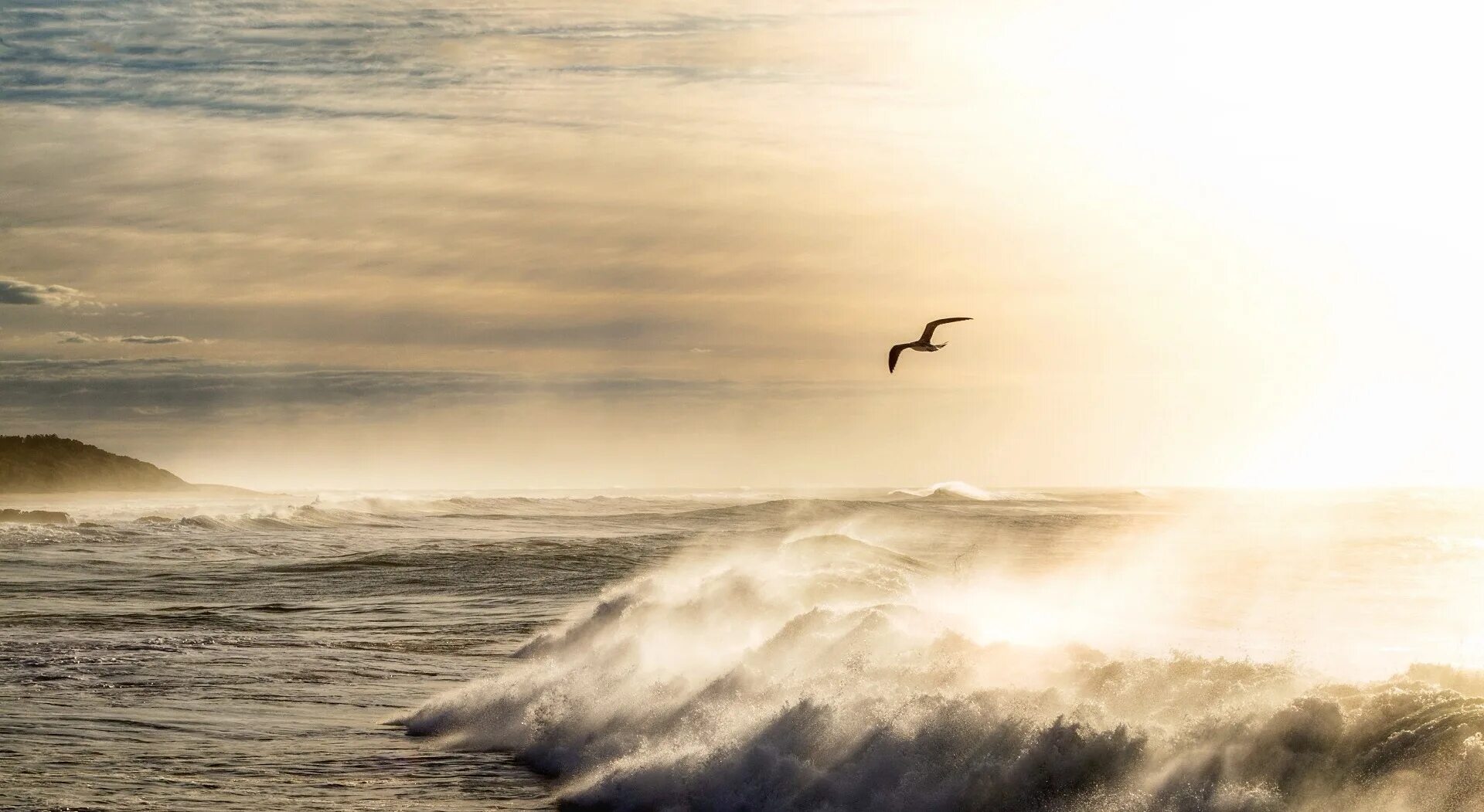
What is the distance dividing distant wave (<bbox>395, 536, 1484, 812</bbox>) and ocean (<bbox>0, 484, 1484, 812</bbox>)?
3cm

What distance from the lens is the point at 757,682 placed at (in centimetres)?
1285

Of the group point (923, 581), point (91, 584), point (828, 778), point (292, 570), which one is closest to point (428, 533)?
point (292, 570)

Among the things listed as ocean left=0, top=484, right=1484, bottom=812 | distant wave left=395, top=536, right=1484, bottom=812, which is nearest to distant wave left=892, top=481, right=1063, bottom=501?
ocean left=0, top=484, right=1484, bottom=812

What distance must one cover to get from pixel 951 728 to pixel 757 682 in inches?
125

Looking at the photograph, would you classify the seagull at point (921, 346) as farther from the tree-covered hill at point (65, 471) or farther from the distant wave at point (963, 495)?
the tree-covered hill at point (65, 471)

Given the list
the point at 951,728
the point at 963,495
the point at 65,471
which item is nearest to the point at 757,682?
the point at 951,728

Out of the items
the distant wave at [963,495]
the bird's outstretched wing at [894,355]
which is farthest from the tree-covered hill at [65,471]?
the bird's outstretched wing at [894,355]

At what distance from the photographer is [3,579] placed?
2889 centimetres

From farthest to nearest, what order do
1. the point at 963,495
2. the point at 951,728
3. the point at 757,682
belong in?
the point at 963,495 → the point at 757,682 → the point at 951,728

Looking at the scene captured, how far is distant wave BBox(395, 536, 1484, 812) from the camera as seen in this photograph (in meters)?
8.42

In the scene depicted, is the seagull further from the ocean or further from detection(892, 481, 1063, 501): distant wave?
detection(892, 481, 1063, 501): distant wave

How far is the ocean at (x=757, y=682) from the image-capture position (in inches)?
356

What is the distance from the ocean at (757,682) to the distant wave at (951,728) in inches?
1.0

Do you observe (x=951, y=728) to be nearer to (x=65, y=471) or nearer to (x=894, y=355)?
(x=894, y=355)
